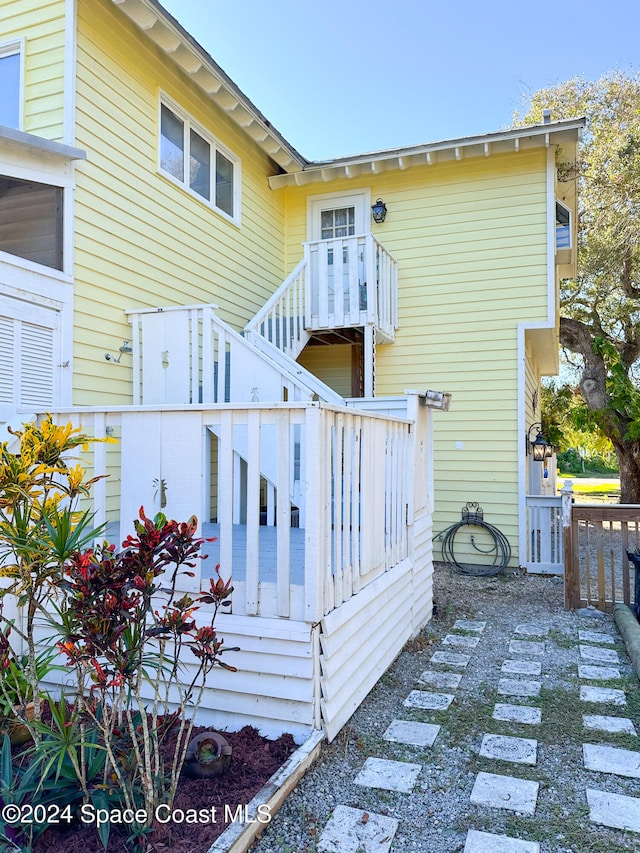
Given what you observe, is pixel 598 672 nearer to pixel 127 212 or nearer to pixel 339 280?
pixel 339 280

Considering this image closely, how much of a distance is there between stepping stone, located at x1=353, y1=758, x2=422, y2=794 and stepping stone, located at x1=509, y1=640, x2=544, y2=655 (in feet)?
6.33

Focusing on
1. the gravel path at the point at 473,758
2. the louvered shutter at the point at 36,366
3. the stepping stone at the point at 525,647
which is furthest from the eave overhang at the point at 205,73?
the stepping stone at the point at 525,647

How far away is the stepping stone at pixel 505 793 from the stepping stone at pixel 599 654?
6.27ft

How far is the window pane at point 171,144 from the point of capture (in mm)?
5922

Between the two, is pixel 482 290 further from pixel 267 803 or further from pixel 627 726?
pixel 267 803

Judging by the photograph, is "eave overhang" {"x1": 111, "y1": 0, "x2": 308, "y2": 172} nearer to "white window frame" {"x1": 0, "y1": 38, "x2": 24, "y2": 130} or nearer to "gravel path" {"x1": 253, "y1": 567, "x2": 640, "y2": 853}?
"white window frame" {"x1": 0, "y1": 38, "x2": 24, "y2": 130}

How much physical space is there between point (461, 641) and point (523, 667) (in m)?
0.64

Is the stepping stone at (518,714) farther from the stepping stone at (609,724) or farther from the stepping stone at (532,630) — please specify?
the stepping stone at (532,630)

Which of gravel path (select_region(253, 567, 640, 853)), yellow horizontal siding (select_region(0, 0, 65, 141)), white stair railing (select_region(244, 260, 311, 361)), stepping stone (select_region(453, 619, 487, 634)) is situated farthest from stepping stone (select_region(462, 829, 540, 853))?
yellow horizontal siding (select_region(0, 0, 65, 141))

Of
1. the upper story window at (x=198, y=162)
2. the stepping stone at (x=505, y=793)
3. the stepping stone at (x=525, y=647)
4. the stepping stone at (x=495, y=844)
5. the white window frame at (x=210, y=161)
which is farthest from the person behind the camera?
the upper story window at (x=198, y=162)

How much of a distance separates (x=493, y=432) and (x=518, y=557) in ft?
5.44

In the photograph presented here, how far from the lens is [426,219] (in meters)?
8.02

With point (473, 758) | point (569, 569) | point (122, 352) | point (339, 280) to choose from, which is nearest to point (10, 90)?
point (122, 352)

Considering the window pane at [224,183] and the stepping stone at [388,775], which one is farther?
the window pane at [224,183]
